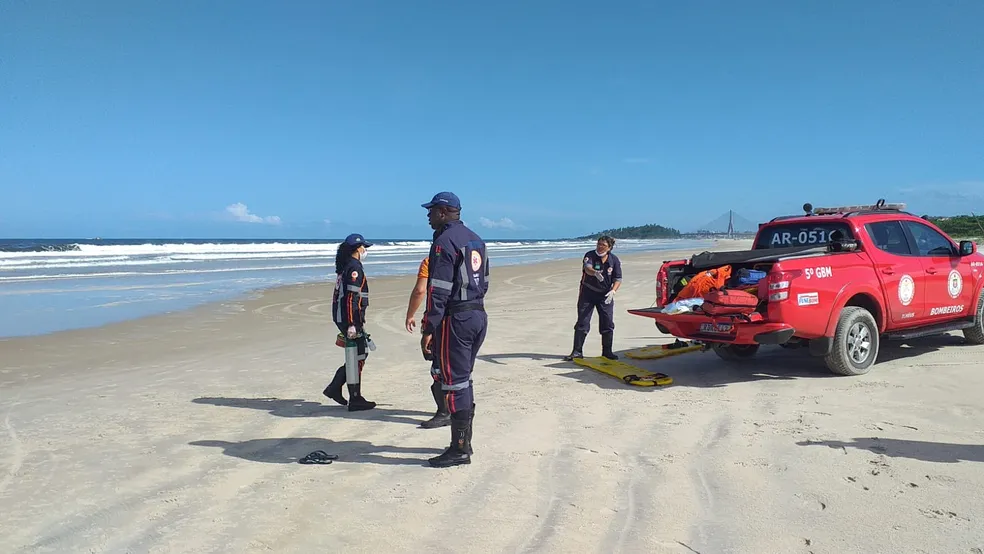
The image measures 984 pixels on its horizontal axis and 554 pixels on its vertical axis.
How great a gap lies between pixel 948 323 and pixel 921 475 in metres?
4.80

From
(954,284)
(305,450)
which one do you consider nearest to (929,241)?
(954,284)

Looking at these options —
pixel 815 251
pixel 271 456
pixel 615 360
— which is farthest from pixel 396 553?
pixel 815 251

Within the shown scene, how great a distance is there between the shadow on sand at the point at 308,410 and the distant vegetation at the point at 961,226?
3651 centimetres

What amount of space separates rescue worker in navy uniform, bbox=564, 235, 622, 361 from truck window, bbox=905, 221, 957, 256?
3481mm

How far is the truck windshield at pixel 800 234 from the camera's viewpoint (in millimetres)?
7320

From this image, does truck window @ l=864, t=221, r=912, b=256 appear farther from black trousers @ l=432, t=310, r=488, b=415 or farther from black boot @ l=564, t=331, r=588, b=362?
black trousers @ l=432, t=310, r=488, b=415

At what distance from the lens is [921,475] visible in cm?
412

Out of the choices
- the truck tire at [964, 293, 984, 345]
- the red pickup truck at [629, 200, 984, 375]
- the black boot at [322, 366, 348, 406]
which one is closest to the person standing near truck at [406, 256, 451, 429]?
the black boot at [322, 366, 348, 406]

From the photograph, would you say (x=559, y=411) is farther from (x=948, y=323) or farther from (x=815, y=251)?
(x=948, y=323)

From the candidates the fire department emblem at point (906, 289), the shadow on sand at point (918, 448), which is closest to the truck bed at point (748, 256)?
the fire department emblem at point (906, 289)

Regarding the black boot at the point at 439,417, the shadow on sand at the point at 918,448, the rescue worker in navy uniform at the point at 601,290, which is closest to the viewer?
the shadow on sand at the point at 918,448

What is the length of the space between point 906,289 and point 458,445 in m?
5.71

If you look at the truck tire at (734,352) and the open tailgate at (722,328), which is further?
the truck tire at (734,352)

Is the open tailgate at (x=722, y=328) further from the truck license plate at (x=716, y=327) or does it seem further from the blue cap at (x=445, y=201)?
the blue cap at (x=445, y=201)
